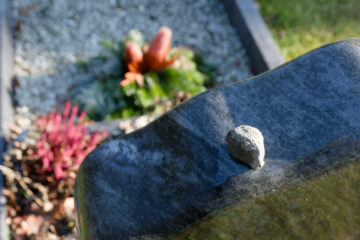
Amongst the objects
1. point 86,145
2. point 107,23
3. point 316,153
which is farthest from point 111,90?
point 316,153

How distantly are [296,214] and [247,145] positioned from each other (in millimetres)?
305

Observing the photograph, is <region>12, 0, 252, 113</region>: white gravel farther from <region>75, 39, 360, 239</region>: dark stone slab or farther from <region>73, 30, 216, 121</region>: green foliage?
<region>75, 39, 360, 239</region>: dark stone slab

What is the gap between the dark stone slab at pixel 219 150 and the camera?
4.47ft

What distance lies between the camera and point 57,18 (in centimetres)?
417

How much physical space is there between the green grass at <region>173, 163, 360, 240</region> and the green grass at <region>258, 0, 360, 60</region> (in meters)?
2.81

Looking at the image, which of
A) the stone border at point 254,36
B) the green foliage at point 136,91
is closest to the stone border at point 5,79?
the green foliage at point 136,91

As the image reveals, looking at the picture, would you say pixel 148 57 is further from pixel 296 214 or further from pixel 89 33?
pixel 296 214

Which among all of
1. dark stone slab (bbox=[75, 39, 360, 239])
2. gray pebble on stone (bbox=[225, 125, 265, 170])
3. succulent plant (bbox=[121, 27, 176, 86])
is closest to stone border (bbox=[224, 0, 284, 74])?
succulent plant (bbox=[121, 27, 176, 86])

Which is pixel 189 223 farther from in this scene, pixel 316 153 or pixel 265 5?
pixel 265 5

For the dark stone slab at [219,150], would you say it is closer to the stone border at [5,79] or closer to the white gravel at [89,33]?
the stone border at [5,79]

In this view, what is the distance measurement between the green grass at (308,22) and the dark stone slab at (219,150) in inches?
99.6

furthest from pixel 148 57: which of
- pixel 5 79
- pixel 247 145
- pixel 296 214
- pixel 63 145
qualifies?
pixel 296 214

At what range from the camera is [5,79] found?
11.0 feet

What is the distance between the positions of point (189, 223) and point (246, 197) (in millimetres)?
226
